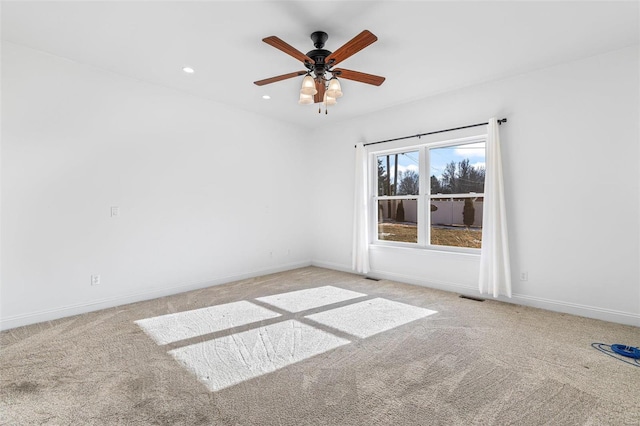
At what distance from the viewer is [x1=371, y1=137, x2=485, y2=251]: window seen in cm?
415

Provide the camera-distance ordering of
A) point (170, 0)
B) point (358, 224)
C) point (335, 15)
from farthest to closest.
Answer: point (358, 224)
point (335, 15)
point (170, 0)

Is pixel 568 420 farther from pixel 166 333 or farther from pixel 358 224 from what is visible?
pixel 358 224

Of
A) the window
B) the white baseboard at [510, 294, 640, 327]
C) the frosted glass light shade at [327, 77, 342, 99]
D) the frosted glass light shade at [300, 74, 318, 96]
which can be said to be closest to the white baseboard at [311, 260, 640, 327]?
the white baseboard at [510, 294, 640, 327]

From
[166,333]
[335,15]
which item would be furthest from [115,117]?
[335,15]

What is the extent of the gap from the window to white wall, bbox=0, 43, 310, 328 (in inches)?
82.5

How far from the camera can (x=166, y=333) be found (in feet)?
9.35

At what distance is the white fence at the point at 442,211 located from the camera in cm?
411

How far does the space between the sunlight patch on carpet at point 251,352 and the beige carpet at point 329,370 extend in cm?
2

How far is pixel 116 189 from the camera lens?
3.60 metres

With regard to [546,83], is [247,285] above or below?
below

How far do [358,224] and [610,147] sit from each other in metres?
3.21

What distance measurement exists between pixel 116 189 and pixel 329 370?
10.6ft

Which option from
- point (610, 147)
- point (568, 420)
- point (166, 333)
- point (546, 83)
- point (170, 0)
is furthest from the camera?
point (546, 83)

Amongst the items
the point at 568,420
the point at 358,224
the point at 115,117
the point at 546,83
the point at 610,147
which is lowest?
the point at 568,420
